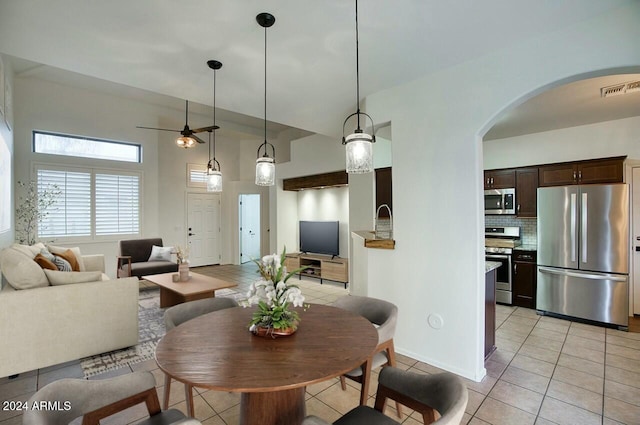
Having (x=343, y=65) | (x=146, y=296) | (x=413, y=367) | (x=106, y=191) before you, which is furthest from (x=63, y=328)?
(x=106, y=191)

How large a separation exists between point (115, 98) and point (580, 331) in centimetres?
891

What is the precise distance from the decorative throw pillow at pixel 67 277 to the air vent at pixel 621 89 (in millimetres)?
5501

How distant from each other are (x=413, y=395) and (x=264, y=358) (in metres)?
0.70

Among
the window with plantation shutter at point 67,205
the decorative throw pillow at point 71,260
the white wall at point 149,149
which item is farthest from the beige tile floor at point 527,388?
the white wall at point 149,149

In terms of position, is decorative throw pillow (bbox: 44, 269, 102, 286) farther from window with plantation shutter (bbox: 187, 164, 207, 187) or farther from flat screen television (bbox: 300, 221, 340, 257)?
window with plantation shutter (bbox: 187, 164, 207, 187)

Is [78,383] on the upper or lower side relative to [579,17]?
lower

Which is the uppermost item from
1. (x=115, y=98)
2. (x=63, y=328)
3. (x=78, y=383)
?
(x=115, y=98)

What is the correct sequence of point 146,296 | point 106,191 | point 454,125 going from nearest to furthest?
point 454,125
point 146,296
point 106,191

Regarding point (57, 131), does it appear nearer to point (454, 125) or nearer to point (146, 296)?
point (146, 296)

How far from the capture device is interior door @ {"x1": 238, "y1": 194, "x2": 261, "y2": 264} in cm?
871

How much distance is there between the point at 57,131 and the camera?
5688mm

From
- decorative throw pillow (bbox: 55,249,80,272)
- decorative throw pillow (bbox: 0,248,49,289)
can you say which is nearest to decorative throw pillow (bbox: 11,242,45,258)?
decorative throw pillow (bbox: 0,248,49,289)

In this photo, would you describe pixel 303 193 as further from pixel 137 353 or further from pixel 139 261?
pixel 137 353

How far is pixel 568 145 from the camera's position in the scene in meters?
4.35
